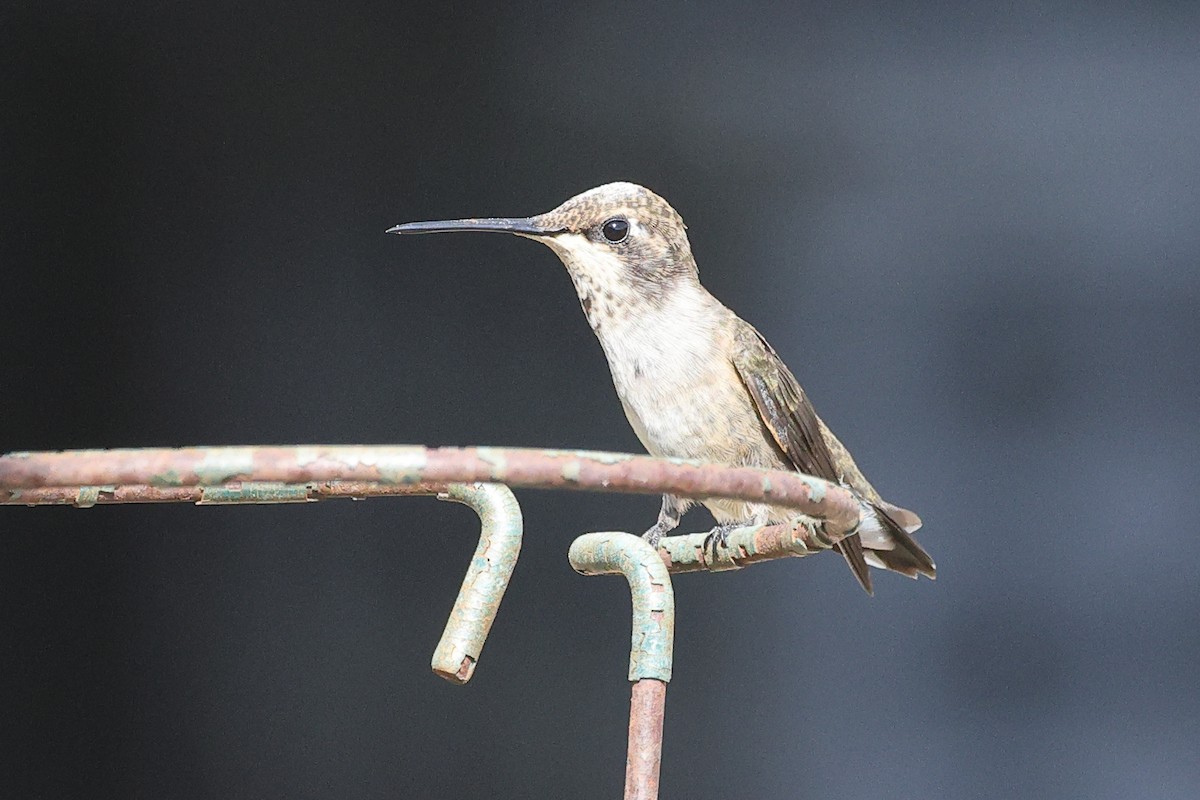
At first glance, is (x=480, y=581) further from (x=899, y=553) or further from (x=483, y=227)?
(x=899, y=553)


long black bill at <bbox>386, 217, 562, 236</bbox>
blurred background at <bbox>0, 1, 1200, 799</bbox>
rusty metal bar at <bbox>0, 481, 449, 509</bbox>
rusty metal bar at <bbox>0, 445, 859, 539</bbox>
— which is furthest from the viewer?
blurred background at <bbox>0, 1, 1200, 799</bbox>

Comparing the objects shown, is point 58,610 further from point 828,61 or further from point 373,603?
point 828,61

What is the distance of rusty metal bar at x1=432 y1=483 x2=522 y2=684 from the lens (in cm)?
71

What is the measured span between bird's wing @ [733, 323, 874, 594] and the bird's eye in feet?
0.52

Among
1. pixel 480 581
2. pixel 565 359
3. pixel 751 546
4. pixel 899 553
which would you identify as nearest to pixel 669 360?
pixel 899 553

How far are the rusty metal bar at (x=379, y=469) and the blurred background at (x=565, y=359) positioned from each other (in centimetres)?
189

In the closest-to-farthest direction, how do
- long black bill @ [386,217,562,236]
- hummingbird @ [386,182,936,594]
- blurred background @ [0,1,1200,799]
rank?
long black bill @ [386,217,562,236], hummingbird @ [386,182,936,594], blurred background @ [0,1,1200,799]

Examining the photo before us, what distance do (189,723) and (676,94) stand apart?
1.39 metres

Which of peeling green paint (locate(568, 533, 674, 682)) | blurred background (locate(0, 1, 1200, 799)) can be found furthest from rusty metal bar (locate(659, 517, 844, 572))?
blurred background (locate(0, 1, 1200, 799))

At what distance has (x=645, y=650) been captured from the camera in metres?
0.72

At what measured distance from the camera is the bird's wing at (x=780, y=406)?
4.42 ft

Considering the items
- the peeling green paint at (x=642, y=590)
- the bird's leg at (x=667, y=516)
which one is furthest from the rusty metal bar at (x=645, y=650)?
the bird's leg at (x=667, y=516)

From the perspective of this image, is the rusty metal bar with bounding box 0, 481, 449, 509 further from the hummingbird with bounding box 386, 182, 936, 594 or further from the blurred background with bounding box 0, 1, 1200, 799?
the blurred background with bounding box 0, 1, 1200, 799

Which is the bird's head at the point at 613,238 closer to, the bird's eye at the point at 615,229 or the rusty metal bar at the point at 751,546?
the bird's eye at the point at 615,229
